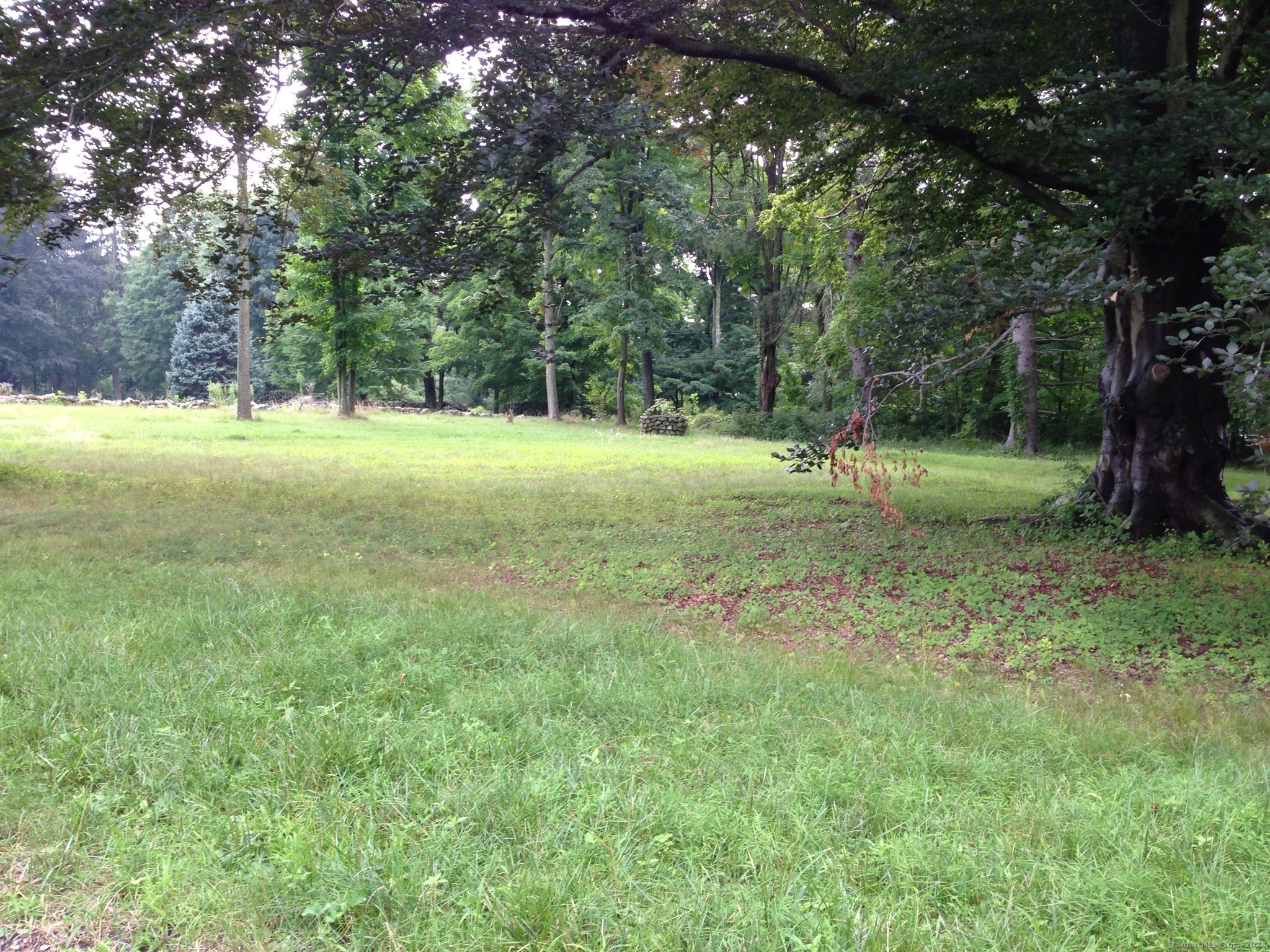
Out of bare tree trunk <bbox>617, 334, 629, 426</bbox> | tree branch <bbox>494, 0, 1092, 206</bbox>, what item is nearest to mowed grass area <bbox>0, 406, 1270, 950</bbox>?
tree branch <bbox>494, 0, 1092, 206</bbox>

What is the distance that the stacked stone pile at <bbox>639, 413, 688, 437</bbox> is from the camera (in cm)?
2945

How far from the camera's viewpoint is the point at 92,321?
59.1 metres

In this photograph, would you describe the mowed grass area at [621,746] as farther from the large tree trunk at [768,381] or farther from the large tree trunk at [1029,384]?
the large tree trunk at [768,381]

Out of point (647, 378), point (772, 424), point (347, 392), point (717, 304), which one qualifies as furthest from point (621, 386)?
point (717, 304)

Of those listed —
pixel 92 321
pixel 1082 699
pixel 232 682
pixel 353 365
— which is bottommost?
pixel 1082 699

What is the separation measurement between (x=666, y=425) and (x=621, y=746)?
2623cm

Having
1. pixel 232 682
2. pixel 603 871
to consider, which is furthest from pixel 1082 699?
pixel 232 682

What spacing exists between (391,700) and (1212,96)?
301 inches

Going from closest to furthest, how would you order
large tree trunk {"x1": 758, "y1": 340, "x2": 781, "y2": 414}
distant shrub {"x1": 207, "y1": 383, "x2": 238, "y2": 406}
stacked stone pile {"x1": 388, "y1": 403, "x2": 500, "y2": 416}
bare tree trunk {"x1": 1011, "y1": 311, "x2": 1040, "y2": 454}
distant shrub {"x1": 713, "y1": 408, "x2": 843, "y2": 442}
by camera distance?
bare tree trunk {"x1": 1011, "y1": 311, "x2": 1040, "y2": 454}, distant shrub {"x1": 713, "y1": 408, "x2": 843, "y2": 442}, large tree trunk {"x1": 758, "y1": 340, "x2": 781, "y2": 414}, stacked stone pile {"x1": 388, "y1": 403, "x2": 500, "y2": 416}, distant shrub {"x1": 207, "y1": 383, "x2": 238, "y2": 406}

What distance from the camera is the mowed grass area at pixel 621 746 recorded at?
7.87 feet

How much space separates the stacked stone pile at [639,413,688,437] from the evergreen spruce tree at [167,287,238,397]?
33686 mm

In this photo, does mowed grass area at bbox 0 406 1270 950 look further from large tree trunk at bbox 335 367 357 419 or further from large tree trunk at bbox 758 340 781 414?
large tree trunk at bbox 335 367 357 419

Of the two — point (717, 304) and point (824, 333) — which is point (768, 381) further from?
point (717, 304)

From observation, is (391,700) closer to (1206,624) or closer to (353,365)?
(1206,624)
